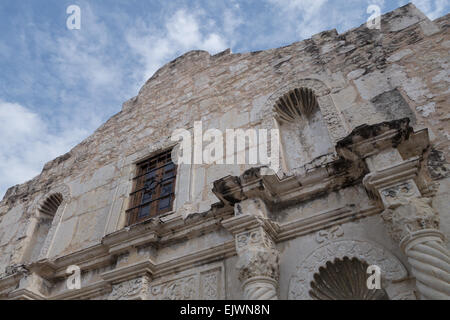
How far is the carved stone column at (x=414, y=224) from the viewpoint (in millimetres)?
2623

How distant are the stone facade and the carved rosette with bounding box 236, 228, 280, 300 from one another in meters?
0.01

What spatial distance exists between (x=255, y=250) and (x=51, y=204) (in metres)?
5.58

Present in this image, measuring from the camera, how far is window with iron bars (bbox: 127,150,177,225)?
557cm

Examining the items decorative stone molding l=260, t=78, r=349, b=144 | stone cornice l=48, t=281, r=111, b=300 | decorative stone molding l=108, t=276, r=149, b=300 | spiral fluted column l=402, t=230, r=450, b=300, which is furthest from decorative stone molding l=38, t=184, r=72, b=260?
spiral fluted column l=402, t=230, r=450, b=300

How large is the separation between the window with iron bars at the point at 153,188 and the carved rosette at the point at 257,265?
1.98 m

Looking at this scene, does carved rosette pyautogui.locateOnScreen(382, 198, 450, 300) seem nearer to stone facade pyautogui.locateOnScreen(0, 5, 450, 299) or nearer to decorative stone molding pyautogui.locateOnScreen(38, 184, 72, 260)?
stone facade pyautogui.locateOnScreen(0, 5, 450, 299)

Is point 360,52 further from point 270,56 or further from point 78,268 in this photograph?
point 78,268

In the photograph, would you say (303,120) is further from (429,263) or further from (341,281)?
(429,263)

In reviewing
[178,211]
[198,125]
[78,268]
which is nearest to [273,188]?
[178,211]

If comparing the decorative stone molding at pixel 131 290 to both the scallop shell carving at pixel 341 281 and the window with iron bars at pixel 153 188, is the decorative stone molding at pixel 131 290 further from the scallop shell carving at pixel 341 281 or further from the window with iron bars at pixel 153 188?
the scallop shell carving at pixel 341 281

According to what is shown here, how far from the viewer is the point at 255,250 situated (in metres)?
3.55
